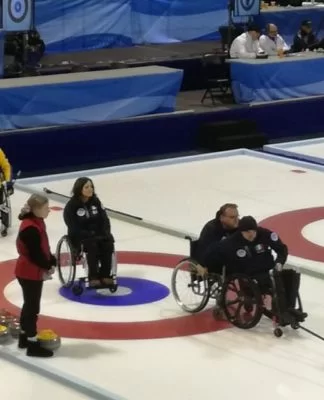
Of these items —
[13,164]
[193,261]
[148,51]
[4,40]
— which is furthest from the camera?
[148,51]

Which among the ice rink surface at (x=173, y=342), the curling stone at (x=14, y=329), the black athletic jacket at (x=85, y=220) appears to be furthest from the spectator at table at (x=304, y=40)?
the curling stone at (x=14, y=329)

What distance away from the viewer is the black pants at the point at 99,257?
30.6ft

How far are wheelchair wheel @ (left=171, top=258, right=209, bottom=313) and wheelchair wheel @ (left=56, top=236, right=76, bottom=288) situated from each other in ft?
2.86

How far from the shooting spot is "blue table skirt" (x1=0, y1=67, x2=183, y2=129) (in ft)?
49.2

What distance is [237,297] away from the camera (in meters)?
8.63

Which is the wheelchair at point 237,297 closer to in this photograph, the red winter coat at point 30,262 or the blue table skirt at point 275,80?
the red winter coat at point 30,262

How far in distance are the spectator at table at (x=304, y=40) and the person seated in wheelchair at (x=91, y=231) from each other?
1105 cm

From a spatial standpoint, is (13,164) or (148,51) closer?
(13,164)

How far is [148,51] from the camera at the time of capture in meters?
20.1

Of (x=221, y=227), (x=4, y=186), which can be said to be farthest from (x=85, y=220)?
(x=4, y=186)

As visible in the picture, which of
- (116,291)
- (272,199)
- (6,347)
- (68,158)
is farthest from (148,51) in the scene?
(6,347)

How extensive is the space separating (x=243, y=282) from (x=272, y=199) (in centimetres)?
489

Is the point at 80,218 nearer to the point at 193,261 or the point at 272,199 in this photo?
the point at 193,261

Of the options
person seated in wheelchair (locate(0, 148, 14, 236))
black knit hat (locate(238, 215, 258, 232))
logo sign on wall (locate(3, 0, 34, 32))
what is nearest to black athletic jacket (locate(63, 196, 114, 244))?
black knit hat (locate(238, 215, 258, 232))
